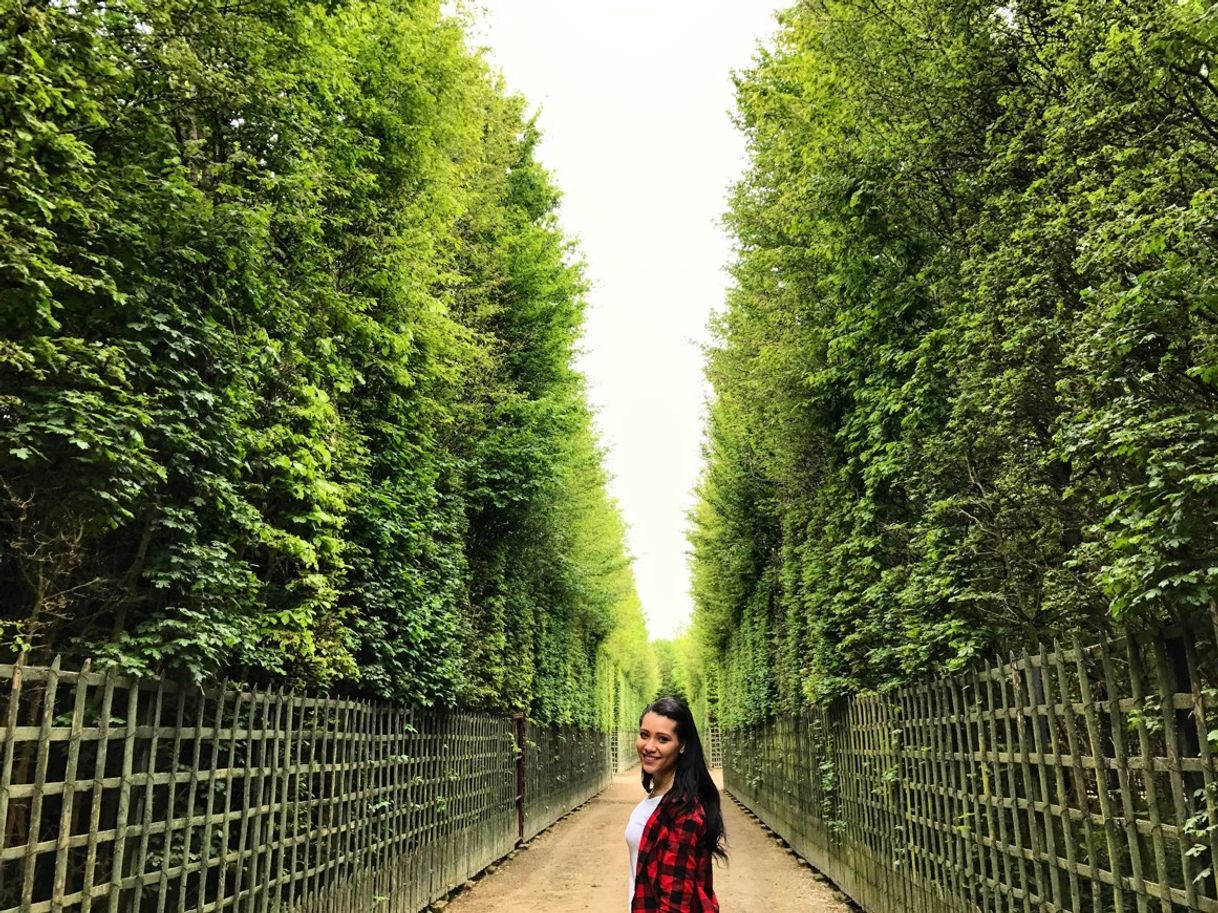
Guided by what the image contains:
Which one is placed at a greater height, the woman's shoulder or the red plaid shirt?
the woman's shoulder

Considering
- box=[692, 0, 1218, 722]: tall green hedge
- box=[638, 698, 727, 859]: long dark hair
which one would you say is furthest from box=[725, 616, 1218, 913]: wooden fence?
box=[638, 698, 727, 859]: long dark hair

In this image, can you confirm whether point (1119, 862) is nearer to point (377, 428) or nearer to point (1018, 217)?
point (1018, 217)

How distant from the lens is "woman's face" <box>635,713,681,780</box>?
2.76m

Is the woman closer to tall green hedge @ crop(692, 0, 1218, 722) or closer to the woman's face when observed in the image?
the woman's face

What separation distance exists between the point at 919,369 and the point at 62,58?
6202 mm

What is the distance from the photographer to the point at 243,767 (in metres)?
5.45

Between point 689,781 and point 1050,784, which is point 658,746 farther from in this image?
point 1050,784

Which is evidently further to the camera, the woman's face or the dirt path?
the dirt path

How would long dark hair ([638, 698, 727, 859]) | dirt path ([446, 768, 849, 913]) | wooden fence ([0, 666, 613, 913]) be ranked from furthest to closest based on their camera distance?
dirt path ([446, 768, 849, 913])
wooden fence ([0, 666, 613, 913])
long dark hair ([638, 698, 727, 859])

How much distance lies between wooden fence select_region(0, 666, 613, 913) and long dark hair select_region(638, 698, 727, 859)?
2.58 meters

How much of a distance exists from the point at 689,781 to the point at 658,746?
15cm

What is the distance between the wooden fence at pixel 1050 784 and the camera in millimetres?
3182

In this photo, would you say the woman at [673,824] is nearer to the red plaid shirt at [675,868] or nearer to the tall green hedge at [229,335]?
the red plaid shirt at [675,868]

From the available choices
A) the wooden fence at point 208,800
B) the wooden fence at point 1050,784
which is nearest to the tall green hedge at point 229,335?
the wooden fence at point 208,800
